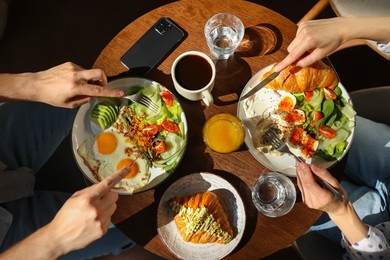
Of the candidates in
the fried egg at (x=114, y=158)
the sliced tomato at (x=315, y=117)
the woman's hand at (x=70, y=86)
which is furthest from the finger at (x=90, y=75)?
the sliced tomato at (x=315, y=117)

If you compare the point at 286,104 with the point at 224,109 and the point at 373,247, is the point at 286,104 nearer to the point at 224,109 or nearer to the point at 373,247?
the point at 224,109

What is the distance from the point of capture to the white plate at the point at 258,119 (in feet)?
5.79

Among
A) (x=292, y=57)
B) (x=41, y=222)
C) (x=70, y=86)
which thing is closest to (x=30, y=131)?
(x=41, y=222)

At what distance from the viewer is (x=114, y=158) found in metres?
1.77

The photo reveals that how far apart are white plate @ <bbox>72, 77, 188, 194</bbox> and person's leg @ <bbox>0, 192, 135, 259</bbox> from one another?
20.1 inches

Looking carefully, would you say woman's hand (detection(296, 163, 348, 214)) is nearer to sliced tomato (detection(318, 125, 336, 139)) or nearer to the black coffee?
sliced tomato (detection(318, 125, 336, 139))

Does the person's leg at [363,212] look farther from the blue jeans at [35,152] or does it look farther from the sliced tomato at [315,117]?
the blue jeans at [35,152]

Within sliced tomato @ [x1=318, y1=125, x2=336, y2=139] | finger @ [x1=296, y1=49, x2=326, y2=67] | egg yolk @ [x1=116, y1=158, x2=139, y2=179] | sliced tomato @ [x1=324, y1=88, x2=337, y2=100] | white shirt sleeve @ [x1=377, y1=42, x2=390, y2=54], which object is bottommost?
egg yolk @ [x1=116, y1=158, x2=139, y2=179]

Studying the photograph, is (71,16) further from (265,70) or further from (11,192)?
(265,70)

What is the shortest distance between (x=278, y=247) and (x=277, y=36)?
1.03 metres

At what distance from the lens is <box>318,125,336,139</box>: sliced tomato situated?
178cm

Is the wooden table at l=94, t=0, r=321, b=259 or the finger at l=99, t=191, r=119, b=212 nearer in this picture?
the finger at l=99, t=191, r=119, b=212

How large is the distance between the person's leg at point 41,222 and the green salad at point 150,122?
0.61 metres

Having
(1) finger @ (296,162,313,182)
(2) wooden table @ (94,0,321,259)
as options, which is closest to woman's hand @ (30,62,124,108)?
(2) wooden table @ (94,0,321,259)
